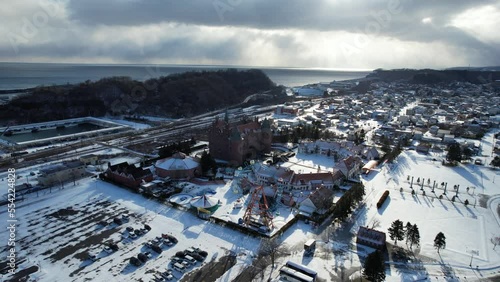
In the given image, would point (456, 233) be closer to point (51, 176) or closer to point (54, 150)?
point (51, 176)

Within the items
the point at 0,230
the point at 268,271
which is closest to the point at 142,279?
the point at 268,271

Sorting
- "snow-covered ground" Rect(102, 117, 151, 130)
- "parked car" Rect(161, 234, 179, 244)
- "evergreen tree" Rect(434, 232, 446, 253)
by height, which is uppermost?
"evergreen tree" Rect(434, 232, 446, 253)

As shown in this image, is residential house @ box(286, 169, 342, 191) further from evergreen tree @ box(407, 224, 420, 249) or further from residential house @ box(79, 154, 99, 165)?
residential house @ box(79, 154, 99, 165)

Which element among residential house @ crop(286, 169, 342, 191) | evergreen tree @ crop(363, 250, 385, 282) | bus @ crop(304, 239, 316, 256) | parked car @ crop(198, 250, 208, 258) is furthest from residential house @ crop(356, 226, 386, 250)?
parked car @ crop(198, 250, 208, 258)

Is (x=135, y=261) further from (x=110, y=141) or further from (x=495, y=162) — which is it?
(x=495, y=162)

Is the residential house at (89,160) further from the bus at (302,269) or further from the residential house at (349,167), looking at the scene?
the bus at (302,269)

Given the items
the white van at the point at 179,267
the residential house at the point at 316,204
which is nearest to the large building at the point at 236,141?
the residential house at the point at 316,204

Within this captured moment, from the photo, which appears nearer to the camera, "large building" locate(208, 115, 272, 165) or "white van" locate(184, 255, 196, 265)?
"white van" locate(184, 255, 196, 265)

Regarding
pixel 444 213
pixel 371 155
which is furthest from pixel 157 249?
pixel 371 155
